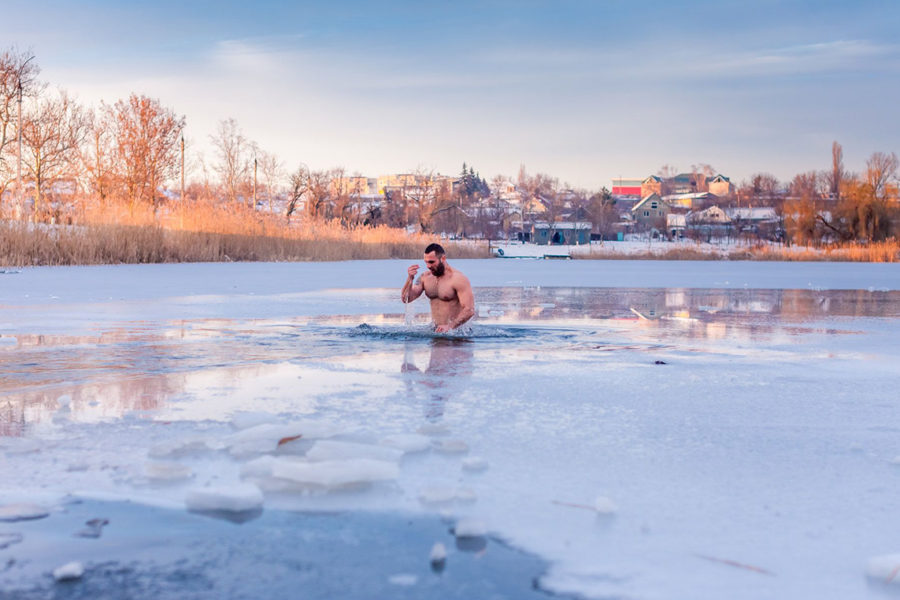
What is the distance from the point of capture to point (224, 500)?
2.36 m

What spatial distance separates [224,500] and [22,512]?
0.50m

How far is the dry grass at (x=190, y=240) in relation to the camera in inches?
677

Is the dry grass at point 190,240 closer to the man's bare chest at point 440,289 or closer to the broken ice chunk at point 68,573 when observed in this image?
the man's bare chest at point 440,289

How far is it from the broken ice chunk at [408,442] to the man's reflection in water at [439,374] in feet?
1.61

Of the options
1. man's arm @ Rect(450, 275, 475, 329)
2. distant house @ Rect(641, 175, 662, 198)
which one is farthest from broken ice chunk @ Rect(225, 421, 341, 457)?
distant house @ Rect(641, 175, 662, 198)

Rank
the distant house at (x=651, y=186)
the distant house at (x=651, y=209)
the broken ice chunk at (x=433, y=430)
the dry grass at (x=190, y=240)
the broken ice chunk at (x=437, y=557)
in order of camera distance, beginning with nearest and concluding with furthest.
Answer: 1. the broken ice chunk at (x=437, y=557)
2. the broken ice chunk at (x=433, y=430)
3. the dry grass at (x=190, y=240)
4. the distant house at (x=651, y=209)
5. the distant house at (x=651, y=186)

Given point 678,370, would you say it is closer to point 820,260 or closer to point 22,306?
point 22,306

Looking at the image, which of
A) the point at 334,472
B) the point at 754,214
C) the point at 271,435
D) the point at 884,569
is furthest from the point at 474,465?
the point at 754,214

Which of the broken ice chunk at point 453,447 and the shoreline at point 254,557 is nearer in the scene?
the shoreline at point 254,557

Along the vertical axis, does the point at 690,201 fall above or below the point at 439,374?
above

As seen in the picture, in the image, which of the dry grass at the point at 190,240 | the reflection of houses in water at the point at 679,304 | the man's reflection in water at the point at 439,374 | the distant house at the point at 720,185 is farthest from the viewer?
the distant house at the point at 720,185

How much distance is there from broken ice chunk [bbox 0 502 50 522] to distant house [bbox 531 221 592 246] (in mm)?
80335

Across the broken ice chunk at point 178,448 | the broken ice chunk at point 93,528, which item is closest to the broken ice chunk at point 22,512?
the broken ice chunk at point 93,528

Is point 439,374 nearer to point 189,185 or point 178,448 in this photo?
point 178,448
